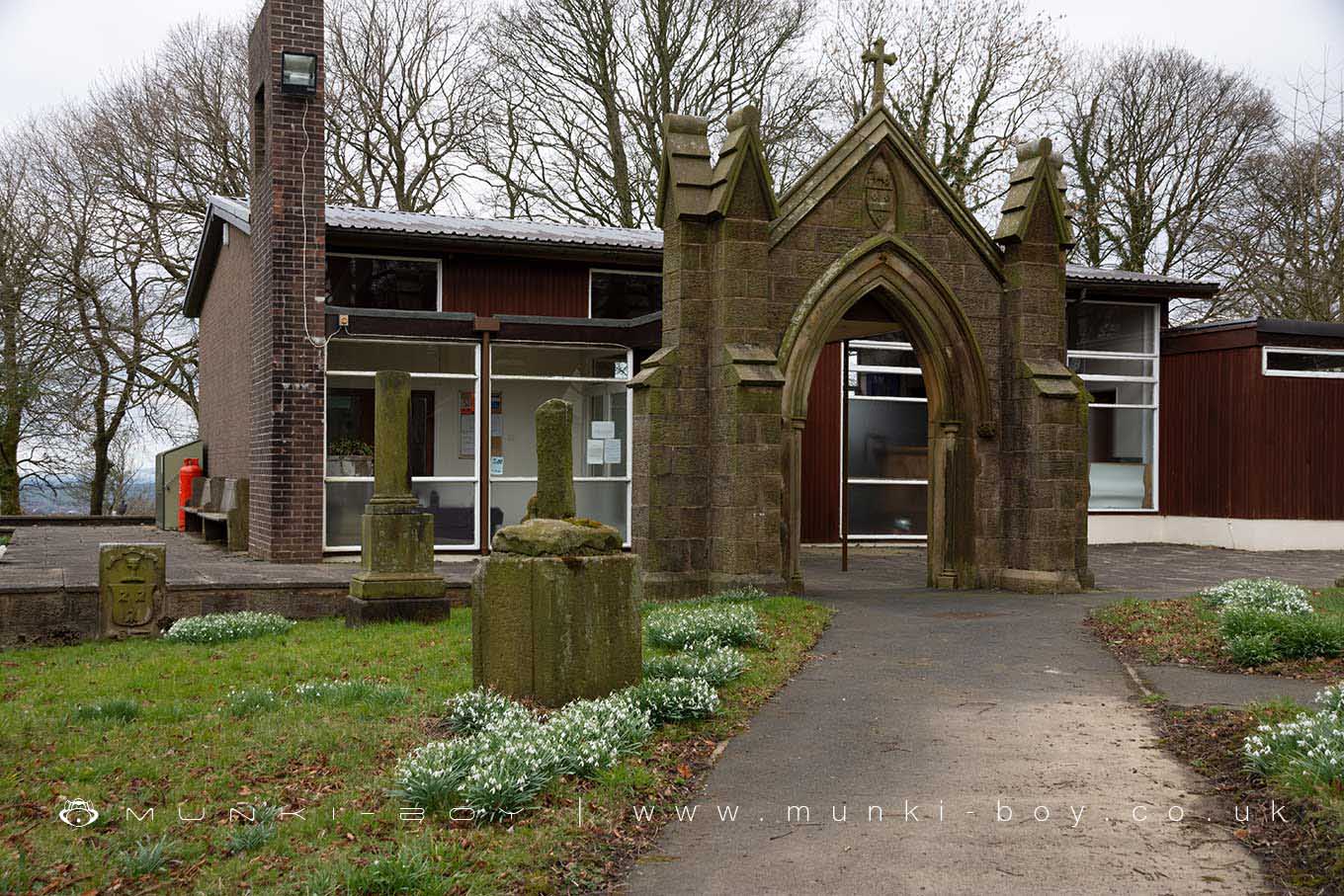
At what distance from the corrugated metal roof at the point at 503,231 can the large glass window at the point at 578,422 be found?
1.70m

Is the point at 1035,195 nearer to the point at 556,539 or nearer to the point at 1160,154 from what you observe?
the point at 556,539

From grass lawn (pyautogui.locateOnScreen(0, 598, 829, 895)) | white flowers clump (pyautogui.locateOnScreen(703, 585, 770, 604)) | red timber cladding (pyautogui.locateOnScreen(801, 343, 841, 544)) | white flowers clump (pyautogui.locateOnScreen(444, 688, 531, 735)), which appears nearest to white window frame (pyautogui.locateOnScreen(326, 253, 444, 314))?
red timber cladding (pyautogui.locateOnScreen(801, 343, 841, 544))

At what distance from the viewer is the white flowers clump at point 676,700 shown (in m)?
6.89

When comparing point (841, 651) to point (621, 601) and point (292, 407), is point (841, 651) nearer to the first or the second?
point (621, 601)

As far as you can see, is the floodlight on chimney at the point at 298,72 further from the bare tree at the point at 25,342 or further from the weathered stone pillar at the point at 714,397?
the bare tree at the point at 25,342

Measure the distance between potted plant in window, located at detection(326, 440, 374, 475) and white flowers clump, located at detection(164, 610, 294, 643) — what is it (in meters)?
6.15

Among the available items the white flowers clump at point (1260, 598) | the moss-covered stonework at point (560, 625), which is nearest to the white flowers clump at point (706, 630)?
the moss-covered stonework at point (560, 625)

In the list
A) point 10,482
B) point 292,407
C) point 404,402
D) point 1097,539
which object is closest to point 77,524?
point 10,482

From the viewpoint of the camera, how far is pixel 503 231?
1967 cm

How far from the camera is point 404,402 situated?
39.3 ft

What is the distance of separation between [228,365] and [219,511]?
286 centimetres

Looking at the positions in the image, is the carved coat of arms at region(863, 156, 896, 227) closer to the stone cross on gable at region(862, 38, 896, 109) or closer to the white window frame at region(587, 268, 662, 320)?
the stone cross on gable at region(862, 38, 896, 109)

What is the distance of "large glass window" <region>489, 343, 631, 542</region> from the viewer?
18906mm

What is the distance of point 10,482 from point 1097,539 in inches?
1005
